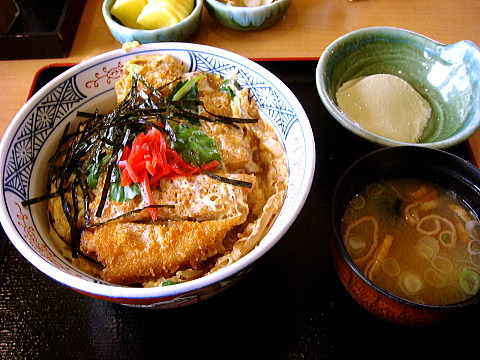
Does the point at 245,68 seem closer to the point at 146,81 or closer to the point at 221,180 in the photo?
the point at 146,81

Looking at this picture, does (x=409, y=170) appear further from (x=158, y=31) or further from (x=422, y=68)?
(x=158, y=31)

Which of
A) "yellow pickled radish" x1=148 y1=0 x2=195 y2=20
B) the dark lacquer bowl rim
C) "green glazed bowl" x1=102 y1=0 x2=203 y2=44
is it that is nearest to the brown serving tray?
"green glazed bowl" x1=102 y1=0 x2=203 y2=44

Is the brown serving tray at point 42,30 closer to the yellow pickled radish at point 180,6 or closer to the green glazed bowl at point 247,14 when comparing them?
the yellow pickled radish at point 180,6

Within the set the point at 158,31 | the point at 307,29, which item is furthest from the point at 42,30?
the point at 307,29

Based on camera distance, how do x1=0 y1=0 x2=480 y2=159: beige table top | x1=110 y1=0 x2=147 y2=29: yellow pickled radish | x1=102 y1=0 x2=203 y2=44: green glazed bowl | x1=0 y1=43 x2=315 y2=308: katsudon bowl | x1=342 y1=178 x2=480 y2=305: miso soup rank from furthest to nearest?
x1=0 y1=0 x2=480 y2=159: beige table top < x1=110 y1=0 x2=147 y2=29: yellow pickled radish < x1=102 y1=0 x2=203 y2=44: green glazed bowl < x1=342 y1=178 x2=480 y2=305: miso soup < x1=0 y1=43 x2=315 y2=308: katsudon bowl

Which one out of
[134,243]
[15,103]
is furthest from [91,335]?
[15,103]

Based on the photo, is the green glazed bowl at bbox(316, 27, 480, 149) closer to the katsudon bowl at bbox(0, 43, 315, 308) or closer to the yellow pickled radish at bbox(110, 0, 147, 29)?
the katsudon bowl at bbox(0, 43, 315, 308)

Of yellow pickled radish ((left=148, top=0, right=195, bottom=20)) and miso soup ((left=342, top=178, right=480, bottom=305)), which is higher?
yellow pickled radish ((left=148, top=0, right=195, bottom=20))
